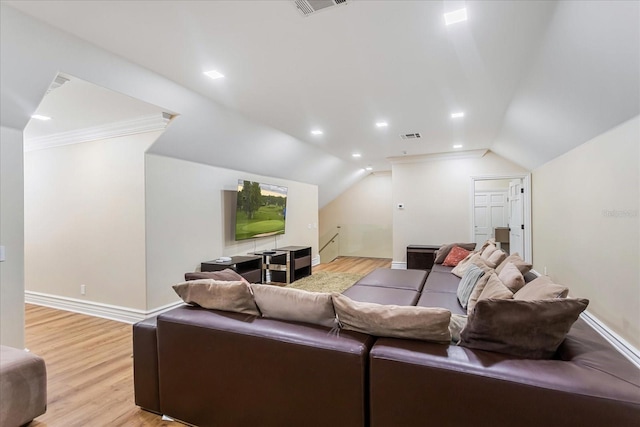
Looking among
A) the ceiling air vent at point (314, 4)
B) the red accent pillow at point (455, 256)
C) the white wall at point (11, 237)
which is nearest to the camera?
the ceiling air vent at point (314, 4)

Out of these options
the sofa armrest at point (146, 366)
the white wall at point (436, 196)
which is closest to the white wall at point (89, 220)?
the sofa armrest at point (146, 366)

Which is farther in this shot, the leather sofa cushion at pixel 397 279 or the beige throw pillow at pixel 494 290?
the leather sofa cushion at pixel 397 279

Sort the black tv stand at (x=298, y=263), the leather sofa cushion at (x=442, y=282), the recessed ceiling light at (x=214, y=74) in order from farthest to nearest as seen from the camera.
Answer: the black tv stand at (x=298, y=263) < the leather sofa cushion at (x=442, y=282) < the recessed ceiling light at (x=214, y=74)

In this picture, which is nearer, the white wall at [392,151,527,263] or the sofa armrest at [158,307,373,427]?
the sofa armrest at [158,307,373,427]

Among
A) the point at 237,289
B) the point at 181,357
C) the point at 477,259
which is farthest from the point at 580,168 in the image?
the point at 181,357

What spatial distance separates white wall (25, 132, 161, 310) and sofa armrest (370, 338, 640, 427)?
3.43 metres

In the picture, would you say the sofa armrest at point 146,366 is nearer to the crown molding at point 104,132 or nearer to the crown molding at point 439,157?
the crown molding at point 104,132

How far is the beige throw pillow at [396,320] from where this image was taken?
1.54 m

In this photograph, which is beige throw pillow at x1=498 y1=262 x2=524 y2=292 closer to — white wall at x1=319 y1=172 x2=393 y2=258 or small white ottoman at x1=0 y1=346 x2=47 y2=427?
small white ottoman at x1=0 y1=346 x2=47 y2=427

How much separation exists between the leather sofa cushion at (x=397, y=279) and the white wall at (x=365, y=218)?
504 cm

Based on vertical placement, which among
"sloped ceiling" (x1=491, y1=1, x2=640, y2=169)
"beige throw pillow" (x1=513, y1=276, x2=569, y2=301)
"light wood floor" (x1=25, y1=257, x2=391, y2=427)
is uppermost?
"sloped ceiling" (x1=491, y1=1, x2=640, y2=169)

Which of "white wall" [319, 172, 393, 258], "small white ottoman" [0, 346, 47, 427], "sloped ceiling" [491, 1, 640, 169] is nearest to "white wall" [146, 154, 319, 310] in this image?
"small white ottoman" [0, 346, 47, 427]

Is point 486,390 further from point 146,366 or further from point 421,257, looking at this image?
point 421,257

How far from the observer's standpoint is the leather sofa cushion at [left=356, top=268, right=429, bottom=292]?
11.8 feet
